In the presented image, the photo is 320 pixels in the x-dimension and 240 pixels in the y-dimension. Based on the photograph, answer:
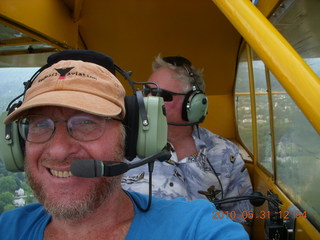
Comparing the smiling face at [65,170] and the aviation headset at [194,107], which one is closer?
the smiling face at [65,170]

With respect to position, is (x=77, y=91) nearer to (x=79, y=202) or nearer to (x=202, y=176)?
(x=79, y=202)

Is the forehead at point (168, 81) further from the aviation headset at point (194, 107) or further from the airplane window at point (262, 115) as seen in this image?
the airplane window at point (262, 115)

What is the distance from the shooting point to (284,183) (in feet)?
6.01

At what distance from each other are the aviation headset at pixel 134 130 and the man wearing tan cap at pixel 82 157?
0.06ft

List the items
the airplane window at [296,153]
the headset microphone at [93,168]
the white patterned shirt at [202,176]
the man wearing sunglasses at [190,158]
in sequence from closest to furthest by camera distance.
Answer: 1. the headset microphone at [93,168]
2. the airplane window at [296,153]
3. the white patterned shirt at [202,176]
4. the man wearing sunglasses at [190,158]

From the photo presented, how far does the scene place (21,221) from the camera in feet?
4.03

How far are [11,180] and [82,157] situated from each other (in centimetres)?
172

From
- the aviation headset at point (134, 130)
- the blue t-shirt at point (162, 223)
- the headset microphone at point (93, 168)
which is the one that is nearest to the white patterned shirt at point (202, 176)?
the blue t-shirt at point (162, 223)

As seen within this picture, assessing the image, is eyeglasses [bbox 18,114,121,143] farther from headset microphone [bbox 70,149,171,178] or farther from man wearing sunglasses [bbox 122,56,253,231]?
man wearing sunglasses [bbox 122,56,253,231]

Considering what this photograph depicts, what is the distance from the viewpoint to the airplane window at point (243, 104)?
3117 millimetres

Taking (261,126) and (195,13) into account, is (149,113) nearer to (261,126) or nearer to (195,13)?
(261,126)

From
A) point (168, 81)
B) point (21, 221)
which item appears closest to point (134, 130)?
point (21, 221)

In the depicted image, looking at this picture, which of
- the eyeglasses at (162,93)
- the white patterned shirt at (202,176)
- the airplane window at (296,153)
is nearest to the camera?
the airplane window at (296,153)

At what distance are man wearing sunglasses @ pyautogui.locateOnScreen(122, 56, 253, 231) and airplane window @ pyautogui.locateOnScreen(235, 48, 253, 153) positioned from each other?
81 centimetres
